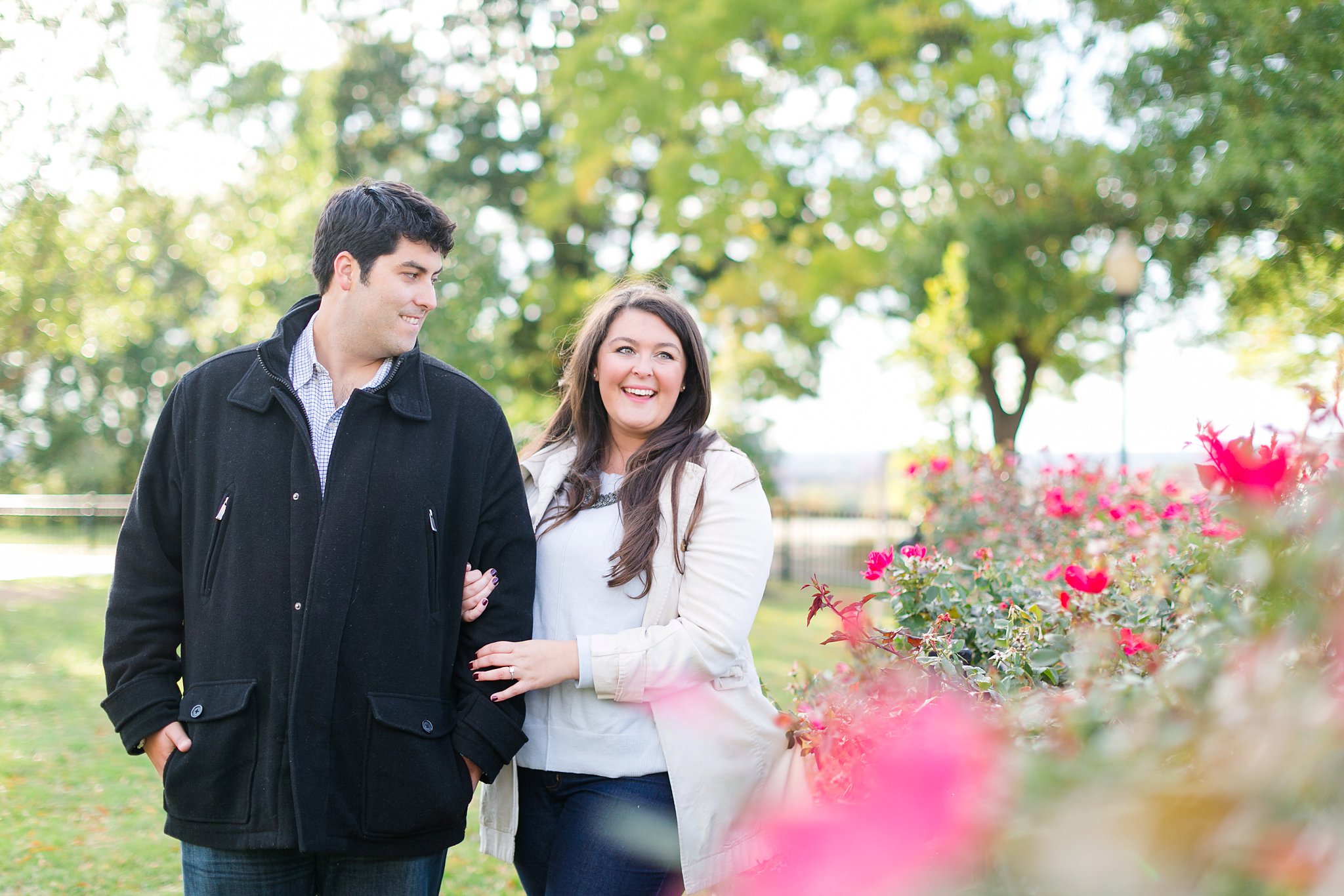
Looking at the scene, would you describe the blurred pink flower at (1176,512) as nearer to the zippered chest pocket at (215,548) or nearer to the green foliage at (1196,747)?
the green foliage at (1196,747)

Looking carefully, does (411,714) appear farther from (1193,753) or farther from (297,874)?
(1193,753)

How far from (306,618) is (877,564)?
139 cm

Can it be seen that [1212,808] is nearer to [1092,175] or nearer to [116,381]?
[1092,175]

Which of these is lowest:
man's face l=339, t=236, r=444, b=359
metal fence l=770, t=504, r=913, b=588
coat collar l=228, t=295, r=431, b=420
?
metal fence l=770, t=504, r=913, b=588

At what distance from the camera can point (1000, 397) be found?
19672mm

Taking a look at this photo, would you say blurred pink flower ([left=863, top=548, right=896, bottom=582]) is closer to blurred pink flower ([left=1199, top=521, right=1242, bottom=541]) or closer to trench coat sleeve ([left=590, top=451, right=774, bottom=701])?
trench coat sleeve ([left=590, top=451, right=774, bottom=701])

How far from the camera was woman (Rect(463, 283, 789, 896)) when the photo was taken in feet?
8.08

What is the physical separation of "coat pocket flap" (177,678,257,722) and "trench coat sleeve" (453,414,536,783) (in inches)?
18.2

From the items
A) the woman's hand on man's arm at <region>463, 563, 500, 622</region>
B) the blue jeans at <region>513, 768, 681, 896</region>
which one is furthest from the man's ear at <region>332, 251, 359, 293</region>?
the blue jeans at <region>513, 768, 681, 896</region>

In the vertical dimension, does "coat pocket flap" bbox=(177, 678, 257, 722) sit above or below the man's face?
below

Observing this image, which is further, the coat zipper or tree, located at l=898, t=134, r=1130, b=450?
tree, located at l=898, t=134, r=1130, b=450

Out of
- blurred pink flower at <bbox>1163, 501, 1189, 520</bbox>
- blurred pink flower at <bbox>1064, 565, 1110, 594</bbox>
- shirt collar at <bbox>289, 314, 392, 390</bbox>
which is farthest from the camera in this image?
blurred pink flower at <bbox>1163, 501, 1189, 520</bbox>

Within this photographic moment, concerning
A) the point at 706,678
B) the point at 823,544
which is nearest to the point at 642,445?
the point at 706,678

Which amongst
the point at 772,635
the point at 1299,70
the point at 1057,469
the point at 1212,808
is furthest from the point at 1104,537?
the point at 1299,70
